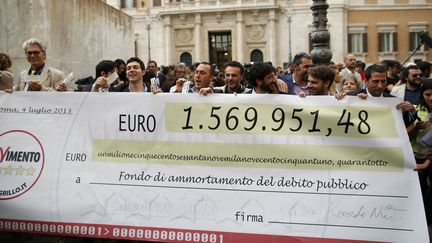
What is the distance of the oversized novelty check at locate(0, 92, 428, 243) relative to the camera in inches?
153

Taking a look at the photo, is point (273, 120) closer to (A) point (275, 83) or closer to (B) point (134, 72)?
(A) point (275, 83)

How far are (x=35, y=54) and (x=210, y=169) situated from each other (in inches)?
109

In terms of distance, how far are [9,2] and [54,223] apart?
5486mm

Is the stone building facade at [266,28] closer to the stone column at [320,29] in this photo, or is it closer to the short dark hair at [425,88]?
the stone column at [320,29]

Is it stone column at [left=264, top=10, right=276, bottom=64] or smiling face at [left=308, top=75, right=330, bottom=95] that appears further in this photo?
stone column at [left=264, top=10, right=276, bottom=64]

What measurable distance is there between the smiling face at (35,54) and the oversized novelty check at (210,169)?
110cm

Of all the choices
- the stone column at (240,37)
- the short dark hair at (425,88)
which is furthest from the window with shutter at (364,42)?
the short dark hair at (425,88)

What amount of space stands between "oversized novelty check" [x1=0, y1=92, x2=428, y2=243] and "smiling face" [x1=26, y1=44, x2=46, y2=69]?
3.61 feet

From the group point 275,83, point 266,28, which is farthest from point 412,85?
point 266,28

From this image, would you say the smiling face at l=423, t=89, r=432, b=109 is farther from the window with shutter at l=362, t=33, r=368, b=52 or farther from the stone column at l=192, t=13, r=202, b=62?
the stone column at l=192, t=13, r=202, b=62

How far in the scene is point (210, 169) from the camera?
4.16m

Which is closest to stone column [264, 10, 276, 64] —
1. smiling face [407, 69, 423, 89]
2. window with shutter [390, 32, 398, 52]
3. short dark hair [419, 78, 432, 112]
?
window with shutter [390, 32, 398, 52]

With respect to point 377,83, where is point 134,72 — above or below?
above

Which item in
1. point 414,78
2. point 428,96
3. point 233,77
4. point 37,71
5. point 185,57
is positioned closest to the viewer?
point 428,96
